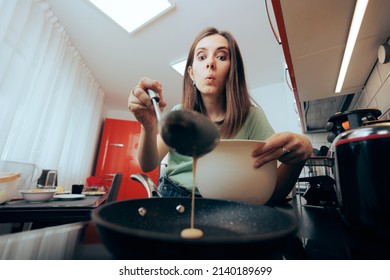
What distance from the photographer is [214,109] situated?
780 mm

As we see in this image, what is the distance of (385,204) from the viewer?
0.28 meters

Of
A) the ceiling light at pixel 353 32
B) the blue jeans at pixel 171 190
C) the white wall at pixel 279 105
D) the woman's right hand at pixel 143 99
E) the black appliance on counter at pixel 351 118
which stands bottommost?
the blue jeans at pixel 171 190

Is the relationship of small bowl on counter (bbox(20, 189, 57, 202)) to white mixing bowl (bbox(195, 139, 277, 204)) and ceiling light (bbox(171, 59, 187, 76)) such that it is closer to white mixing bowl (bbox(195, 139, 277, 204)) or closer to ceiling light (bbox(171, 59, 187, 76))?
white mixing bowl (bbox(195, 139, 277, 204))

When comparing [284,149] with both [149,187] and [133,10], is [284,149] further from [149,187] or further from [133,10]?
[133,10]

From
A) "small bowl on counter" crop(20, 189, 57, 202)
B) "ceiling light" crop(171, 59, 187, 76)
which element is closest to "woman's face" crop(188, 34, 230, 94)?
"small bowl on counter" crop(20, 189, 57, 202)

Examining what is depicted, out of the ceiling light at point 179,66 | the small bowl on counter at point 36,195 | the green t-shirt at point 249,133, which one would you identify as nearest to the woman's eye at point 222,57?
the green t-shirt at point 249,133

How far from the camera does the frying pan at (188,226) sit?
137mm

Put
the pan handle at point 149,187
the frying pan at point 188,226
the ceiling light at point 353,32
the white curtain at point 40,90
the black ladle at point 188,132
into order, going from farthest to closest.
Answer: the white curtain at point 40,90
the ceiling light at point 353,32
the pan handle at point 149,187
the black ladle at point 188,132
the frying pan at point 188,226

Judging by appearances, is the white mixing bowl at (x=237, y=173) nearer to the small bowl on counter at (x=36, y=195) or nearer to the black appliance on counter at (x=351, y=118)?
the black appliance on counter at (x=351, y=118)

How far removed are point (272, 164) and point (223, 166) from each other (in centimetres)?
11

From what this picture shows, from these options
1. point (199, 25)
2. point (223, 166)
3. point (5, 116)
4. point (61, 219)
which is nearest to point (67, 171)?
point (5, 116)

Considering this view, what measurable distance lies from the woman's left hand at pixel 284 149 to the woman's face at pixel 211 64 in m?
0.36

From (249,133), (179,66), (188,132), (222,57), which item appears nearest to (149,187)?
(188,132)

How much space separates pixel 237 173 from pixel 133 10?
5.37 ft
